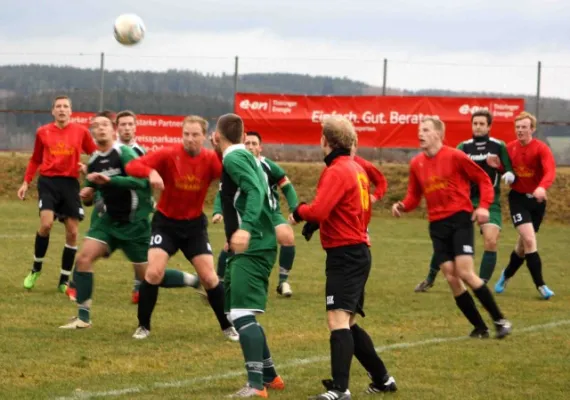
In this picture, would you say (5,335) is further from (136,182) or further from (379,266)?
(379,266)

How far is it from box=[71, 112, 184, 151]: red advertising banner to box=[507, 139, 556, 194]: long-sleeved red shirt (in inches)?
629

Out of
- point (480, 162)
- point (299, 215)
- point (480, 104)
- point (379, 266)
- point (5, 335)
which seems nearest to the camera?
point (299, 215)

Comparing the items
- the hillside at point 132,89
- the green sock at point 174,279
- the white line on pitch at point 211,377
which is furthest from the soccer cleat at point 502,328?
the hillside at point 132,89

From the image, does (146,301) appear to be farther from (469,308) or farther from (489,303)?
(489,303)

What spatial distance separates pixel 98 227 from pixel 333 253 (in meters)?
3.61

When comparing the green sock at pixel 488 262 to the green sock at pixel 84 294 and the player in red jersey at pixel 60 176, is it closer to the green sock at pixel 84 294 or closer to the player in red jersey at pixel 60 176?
the player in red jersey at pixel 60 176

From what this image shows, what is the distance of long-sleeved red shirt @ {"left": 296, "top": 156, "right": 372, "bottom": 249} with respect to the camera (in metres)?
6.93

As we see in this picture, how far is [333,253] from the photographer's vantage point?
282 inches

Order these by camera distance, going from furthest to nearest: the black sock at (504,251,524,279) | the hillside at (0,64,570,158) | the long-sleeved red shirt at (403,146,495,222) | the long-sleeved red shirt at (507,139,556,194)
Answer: the hillside at (0,64,570,158) < the black sock at (504,251,524,279) < the long-sleeved red shirt at (507,139,556,194) < the long-sleeved red shirt at (403,146,495,222)

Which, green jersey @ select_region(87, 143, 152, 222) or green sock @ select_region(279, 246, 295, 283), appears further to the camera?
green sock @ select_region(279, 246, 295, 283)

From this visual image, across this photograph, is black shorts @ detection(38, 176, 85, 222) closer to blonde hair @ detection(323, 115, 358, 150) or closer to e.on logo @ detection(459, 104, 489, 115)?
blonde hair @ detection(323, 115, 358, 150)

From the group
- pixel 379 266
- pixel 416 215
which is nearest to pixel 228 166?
pixel 379 266

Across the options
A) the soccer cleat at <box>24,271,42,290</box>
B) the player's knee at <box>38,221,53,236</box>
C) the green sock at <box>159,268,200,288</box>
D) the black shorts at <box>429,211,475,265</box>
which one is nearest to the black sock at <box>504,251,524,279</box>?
the black shorts at <box>429,211,475,265</box>

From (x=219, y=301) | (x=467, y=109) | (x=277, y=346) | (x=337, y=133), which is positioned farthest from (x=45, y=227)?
(x=467, y=109)
